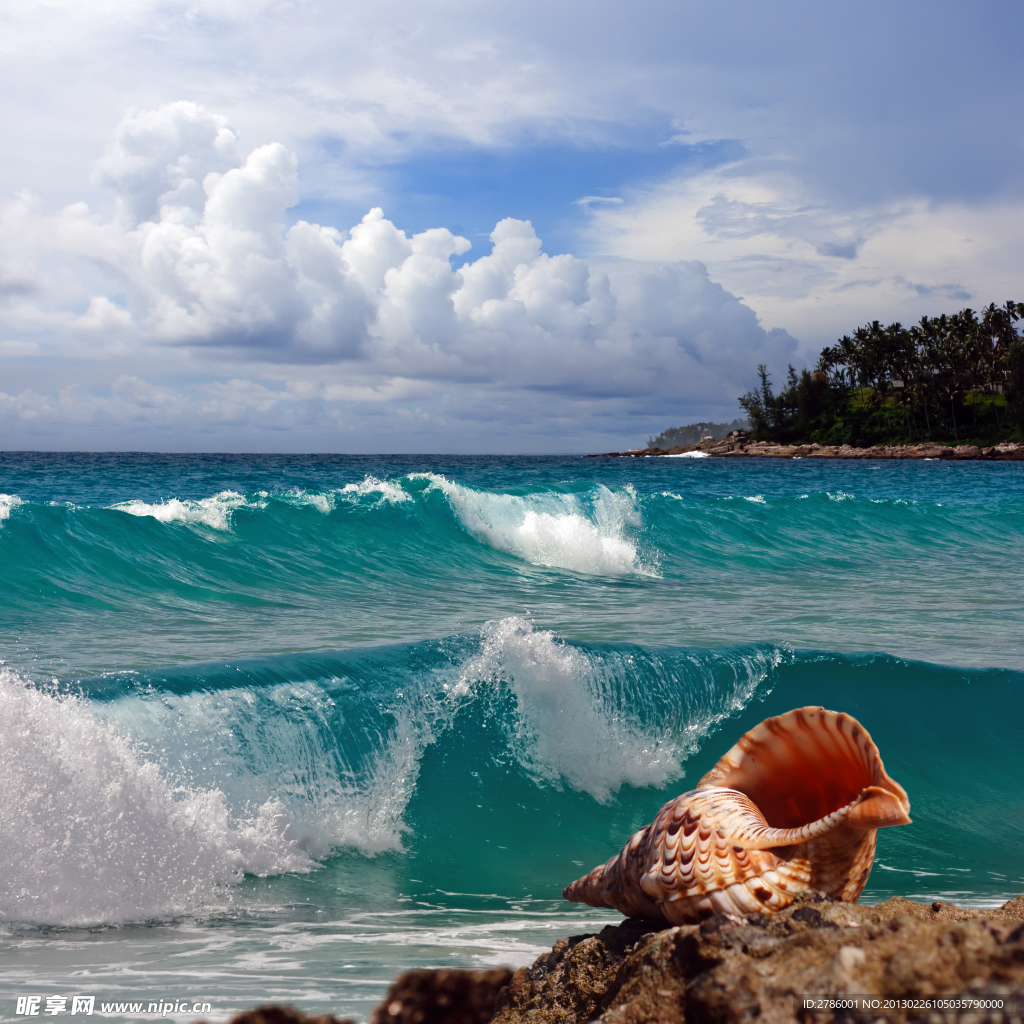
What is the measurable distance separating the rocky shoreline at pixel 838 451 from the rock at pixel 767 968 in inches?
3146

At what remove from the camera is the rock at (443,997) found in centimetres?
151

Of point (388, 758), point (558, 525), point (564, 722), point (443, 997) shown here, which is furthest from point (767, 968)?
point (558, 525)

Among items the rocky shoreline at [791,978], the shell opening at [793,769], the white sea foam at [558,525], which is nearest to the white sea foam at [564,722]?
the shell opening at [793,769]

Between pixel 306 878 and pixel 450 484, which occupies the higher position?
pixel 450 484

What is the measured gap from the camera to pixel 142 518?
15.3 m

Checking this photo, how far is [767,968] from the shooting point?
1.68 metres

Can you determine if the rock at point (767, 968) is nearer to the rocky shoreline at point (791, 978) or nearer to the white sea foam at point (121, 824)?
the rocky shoreline at point (791, 978)

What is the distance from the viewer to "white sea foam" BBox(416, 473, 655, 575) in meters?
16.7

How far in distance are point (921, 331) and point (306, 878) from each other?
321 ft

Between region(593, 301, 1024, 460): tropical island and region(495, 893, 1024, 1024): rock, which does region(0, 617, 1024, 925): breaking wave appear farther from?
region(593, 301, 1024, 460): tropical island

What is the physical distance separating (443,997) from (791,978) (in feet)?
2.21

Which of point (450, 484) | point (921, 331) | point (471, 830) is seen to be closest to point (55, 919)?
point (471, 830)

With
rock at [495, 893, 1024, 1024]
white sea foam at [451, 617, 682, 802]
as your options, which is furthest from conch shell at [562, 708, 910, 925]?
white sea foam at [451, 617, 682, 802]

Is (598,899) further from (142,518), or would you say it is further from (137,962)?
(142,518)
